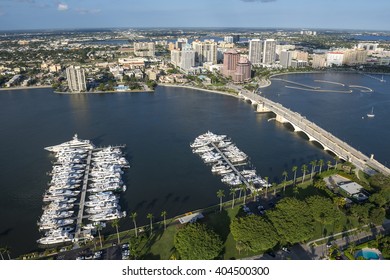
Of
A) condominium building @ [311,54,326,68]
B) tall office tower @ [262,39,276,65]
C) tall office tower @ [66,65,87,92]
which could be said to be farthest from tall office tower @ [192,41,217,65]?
tall office tower @ [66,65,87,92]

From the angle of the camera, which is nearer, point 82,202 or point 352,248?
point 352,248

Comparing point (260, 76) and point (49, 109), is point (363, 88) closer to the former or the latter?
point (260, 76)

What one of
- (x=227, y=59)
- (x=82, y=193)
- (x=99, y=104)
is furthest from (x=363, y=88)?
(x=82, y=193)

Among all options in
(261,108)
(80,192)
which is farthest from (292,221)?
(261,108)

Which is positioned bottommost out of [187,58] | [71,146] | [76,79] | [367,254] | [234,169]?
[234,169]

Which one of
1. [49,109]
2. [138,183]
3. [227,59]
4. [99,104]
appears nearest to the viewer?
[138,183]

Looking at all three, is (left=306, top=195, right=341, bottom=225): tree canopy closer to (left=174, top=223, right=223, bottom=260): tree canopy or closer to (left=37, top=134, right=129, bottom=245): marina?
(left=174, top=223, right=223, bottom=260): tree canopy

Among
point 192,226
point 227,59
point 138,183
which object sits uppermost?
point 227,59

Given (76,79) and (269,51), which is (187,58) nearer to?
(269,51)
